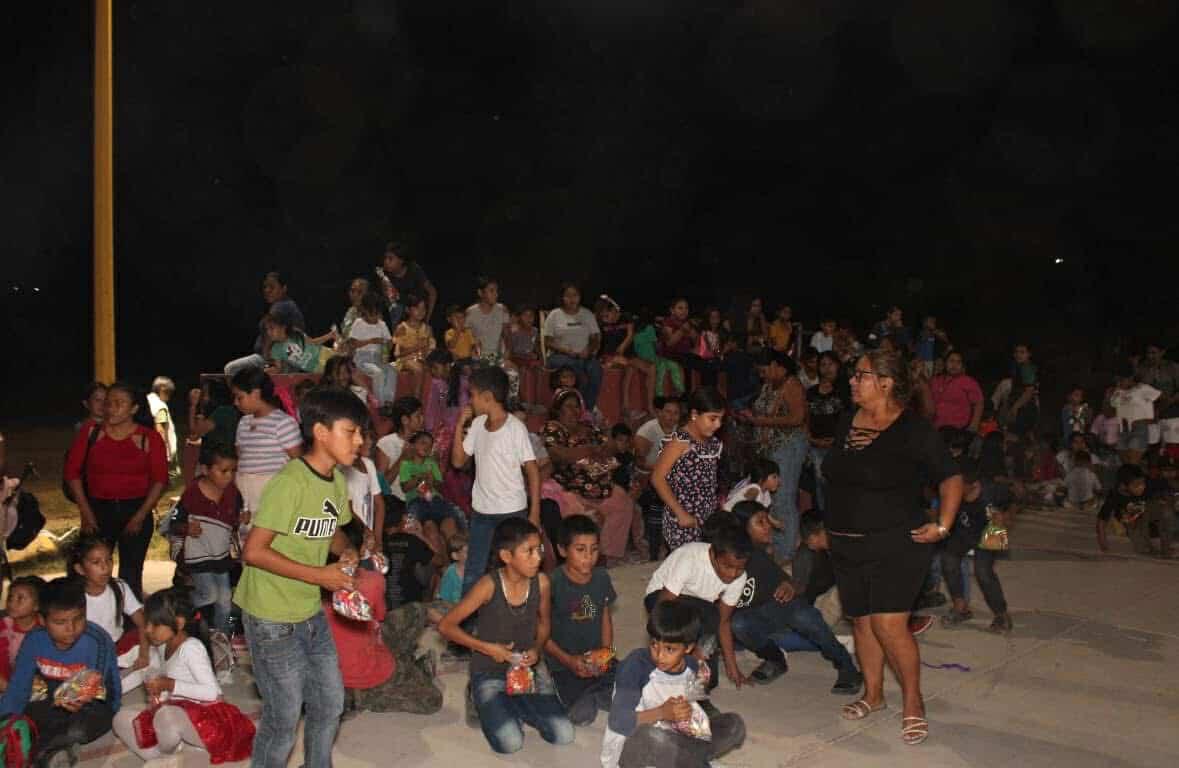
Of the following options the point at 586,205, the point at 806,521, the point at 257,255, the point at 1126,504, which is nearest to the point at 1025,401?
the point at 1126,504

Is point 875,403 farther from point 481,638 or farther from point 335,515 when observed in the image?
point 335,515

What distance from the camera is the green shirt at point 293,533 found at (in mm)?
4758

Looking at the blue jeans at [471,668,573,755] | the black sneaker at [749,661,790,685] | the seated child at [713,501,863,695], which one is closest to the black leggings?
the blue jeans at [471,668,573,755]

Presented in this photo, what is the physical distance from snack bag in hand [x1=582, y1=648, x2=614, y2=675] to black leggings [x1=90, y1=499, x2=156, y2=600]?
3.12 metres

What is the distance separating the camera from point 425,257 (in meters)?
33.6

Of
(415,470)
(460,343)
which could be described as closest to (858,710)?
(415,470)

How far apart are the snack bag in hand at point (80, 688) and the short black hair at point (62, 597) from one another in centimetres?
31

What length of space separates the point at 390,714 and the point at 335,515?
2027mm

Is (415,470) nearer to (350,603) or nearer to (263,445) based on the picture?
(263,445)

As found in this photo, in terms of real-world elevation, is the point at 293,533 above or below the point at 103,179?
below

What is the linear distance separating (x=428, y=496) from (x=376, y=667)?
9.58ft

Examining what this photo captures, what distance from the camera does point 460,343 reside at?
12461mm

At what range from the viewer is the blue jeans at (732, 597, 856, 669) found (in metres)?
7.30

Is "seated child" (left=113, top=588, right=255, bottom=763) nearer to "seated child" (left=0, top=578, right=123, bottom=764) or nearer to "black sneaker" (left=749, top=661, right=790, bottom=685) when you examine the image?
"seated child" (left=0, top=578, right=123, bottom=764)
